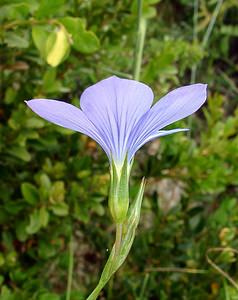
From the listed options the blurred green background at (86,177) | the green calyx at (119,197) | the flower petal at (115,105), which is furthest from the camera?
the blurred green background at (86,177)

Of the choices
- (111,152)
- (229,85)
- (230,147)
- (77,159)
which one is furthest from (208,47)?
(111,152)

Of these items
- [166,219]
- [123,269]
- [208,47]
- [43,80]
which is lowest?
[123,269]

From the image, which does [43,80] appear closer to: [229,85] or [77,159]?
[77,159]

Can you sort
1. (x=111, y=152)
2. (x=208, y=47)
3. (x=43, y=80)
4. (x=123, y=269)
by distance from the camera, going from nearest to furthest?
(x=111, y=152), (x=43, y=80), (x=123, y=269), (x=208, y=47)

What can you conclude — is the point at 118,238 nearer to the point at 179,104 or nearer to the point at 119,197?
the point at 119,197

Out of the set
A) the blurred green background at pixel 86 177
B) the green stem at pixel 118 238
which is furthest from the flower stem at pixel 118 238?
the blurred green background at pixel 86 177

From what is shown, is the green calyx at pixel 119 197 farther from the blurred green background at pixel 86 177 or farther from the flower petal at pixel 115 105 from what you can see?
the blurred green background at pixel 86 177

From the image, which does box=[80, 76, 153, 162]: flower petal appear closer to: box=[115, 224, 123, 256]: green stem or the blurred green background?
box=[115, 224, 123, 256]: green stem

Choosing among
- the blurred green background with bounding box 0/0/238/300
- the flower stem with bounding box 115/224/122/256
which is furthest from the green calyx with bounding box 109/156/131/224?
the blurred green background with bounding box 0/0/238/300
